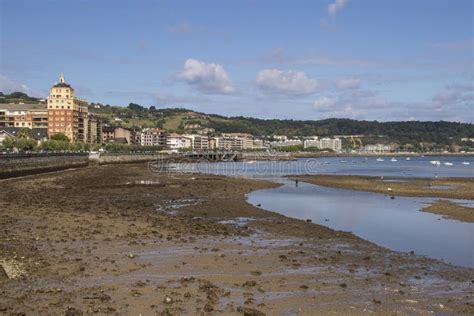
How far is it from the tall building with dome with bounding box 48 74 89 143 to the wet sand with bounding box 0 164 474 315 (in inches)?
5358

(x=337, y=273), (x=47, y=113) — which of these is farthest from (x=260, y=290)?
(x=47, y=113)

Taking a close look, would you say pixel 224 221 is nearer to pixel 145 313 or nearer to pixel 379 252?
pixel 379 252

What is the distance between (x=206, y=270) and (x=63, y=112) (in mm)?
149507

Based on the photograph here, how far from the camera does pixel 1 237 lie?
1833 centimetres

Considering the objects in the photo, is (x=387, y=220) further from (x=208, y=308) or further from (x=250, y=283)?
(x=208, y=308)

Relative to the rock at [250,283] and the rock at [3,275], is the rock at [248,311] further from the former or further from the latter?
the rock at [3,275]

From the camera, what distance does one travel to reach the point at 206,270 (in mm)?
14672

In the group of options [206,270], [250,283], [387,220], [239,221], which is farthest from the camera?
[387,220]

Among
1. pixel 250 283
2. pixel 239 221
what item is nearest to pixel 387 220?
pixel 239 221

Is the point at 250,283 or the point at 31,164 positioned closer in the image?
the point at 250,283

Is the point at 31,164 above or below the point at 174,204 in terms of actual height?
above

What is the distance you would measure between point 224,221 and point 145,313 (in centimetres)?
1509

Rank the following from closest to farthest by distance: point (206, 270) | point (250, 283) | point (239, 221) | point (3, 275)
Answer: point (3, 275) < point (250, 283) < point (206, 270) < point (239, 221)

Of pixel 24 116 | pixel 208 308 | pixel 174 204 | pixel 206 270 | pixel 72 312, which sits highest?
pixel 24 116
